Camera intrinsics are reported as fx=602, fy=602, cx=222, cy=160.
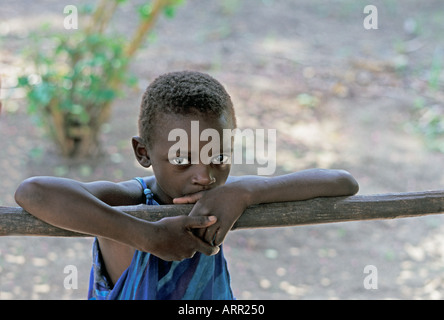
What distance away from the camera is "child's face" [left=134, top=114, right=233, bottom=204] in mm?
1701

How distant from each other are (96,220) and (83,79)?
3584 millimetres

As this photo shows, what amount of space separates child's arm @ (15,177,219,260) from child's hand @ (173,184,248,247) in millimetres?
41

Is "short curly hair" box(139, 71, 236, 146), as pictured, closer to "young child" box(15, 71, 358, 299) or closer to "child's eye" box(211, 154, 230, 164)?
"young child" box(15, 71, 358, 299)

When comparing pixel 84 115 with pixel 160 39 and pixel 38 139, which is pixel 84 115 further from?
pixel 160 39

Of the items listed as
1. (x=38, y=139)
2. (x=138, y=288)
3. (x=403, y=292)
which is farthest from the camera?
(x=38, y=139)

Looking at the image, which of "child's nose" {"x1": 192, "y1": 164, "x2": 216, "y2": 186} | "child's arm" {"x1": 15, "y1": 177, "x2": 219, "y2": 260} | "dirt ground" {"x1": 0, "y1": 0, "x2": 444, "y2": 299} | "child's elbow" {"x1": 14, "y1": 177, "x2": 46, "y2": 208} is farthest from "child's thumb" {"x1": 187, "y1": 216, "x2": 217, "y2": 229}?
"dirt ground" {"x1": 0, "y1": 0, "x2": 444, "y2": 299}

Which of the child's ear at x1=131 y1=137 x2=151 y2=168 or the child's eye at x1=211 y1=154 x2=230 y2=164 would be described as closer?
the child's eye at x1=211 y1=154 x2=230 y2=164

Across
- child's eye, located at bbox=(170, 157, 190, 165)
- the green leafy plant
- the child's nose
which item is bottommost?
the child's nose

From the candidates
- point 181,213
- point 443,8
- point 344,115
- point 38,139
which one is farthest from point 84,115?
point 443,8

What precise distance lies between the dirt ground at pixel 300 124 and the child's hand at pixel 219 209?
248 cm

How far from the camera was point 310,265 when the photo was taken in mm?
4477

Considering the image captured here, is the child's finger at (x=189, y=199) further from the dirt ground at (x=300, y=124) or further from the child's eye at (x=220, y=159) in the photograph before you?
the dirt ground at (x=300, y=124)

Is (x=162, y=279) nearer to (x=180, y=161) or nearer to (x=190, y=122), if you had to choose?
(x=180, y=161)

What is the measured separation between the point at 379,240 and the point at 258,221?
336 centimetres
